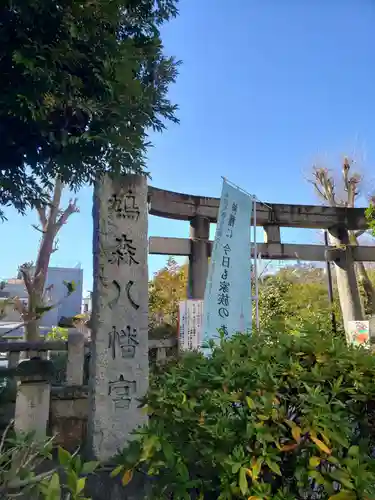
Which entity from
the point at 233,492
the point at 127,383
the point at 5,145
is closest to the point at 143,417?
the point at 127,383

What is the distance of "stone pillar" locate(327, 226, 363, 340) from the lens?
979 centimetres

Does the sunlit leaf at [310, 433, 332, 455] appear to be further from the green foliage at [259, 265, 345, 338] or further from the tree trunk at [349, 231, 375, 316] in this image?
the tree trunk at [349, 231, 375, 316]

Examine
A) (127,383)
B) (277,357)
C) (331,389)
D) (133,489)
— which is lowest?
(133,489)

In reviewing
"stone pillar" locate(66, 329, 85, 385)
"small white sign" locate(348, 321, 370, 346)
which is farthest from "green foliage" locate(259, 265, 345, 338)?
"stone pillar" locate(66, 329, 85, 385)

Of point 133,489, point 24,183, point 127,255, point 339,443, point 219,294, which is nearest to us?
point 339,443

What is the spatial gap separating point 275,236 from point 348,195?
8.15m

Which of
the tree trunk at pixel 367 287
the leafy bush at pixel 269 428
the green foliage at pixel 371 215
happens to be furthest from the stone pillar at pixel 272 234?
the leafy bush at pixel 269 428

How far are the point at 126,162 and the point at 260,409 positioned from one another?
261 cm

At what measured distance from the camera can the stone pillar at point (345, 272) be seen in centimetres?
979

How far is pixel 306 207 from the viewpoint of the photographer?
9664 millimetres

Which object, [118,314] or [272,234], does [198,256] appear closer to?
[272,234]

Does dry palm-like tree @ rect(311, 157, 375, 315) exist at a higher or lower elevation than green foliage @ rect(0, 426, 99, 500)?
higher

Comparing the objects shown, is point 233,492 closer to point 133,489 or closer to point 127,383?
point 133,489

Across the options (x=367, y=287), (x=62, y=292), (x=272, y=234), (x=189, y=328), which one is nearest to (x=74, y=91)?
(x=189, y=328)
